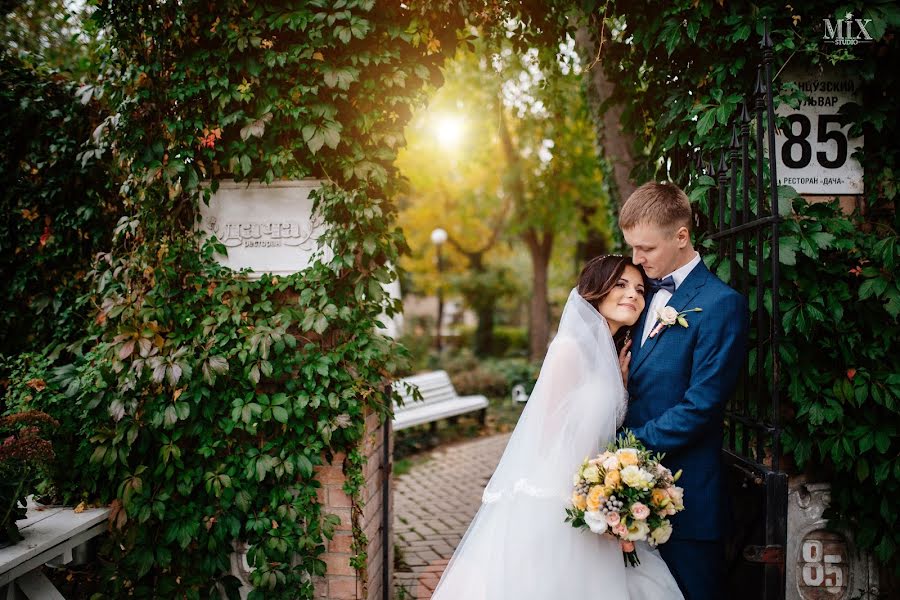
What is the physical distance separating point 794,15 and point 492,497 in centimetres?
277

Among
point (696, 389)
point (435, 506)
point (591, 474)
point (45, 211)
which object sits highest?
point (45, 211)

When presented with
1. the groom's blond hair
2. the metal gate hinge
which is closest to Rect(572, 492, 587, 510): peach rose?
the metal gate hinge

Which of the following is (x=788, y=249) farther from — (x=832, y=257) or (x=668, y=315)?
(x=668, y=315)

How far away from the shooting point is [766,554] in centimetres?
233

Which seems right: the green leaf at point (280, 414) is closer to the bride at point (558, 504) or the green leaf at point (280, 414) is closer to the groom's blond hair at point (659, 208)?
the bride at point (558, 504)

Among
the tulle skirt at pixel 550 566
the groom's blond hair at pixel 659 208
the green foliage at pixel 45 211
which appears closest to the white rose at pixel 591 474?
the tulle skirt at pixel 550 566

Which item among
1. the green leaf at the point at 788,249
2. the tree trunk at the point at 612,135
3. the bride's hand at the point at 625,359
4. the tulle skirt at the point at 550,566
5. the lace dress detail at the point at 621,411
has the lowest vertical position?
the tulle skirt at the point at 550,566

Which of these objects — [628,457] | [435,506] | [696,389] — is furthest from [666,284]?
[435,506]

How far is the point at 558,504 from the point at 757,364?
43.3 inches

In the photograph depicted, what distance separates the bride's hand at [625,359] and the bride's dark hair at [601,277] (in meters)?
0.07

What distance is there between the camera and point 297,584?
10.7ft

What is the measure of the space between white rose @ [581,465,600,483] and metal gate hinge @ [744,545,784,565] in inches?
26.4

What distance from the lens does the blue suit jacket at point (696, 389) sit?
2.38 meters

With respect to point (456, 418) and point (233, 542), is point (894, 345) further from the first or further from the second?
point (456, 418)
